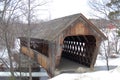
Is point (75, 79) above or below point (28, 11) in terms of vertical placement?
below

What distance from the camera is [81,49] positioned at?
57.3 feet

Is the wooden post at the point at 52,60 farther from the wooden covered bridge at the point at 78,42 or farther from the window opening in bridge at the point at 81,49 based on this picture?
the window opening in bridge at the point at 81,49

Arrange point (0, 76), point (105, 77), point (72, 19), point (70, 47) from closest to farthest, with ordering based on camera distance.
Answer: point (105, 77)
point (72, 19)
point (0, 76)
point (70, 47)

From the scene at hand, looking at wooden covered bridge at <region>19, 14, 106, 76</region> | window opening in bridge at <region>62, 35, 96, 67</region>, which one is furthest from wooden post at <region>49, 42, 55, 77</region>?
window opening in bridge at <region>62, 35, 96, 67</region>

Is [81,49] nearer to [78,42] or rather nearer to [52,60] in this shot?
[78,42]

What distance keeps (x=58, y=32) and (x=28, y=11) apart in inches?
87.6

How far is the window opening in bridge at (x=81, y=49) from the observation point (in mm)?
15391

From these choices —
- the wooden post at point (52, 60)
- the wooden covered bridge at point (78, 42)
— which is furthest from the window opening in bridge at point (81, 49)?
the wooden post at point (52, 60)

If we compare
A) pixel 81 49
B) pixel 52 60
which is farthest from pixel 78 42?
pixel 52 60

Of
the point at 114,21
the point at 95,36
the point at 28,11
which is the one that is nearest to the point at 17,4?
the point at 28,11

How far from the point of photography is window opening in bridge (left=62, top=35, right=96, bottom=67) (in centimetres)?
1539

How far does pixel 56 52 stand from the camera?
13.0 m

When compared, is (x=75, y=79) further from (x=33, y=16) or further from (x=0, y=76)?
(x=0, y=76)

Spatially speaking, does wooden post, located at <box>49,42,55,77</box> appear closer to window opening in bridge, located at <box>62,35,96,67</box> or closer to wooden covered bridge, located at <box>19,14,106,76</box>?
wooden covered bridge, located at <box>19,14,106,76</box>
